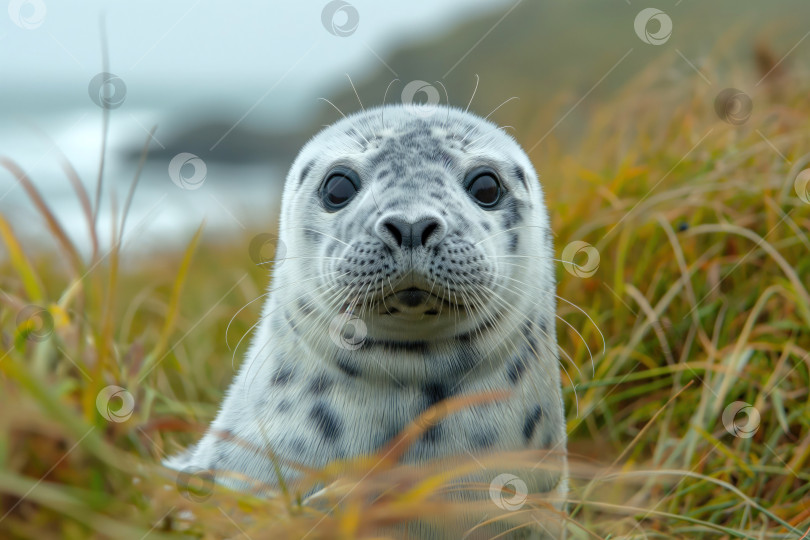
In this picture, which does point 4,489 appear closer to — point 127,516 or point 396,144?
point 127,516

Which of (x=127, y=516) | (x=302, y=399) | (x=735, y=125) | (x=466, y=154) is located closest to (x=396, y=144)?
(x=466, y=154)

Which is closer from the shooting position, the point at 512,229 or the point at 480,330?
the point at 480,330

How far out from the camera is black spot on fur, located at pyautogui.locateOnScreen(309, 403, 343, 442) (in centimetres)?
271

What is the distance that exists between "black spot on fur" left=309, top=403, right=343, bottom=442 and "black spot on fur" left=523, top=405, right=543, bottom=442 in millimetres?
692

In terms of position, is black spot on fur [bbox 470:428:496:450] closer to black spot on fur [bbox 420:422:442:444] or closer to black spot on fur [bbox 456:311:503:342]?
black spot on fur [bbox 420:422:442:444]

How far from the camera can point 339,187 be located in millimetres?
3016

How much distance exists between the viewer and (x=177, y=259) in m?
9.33

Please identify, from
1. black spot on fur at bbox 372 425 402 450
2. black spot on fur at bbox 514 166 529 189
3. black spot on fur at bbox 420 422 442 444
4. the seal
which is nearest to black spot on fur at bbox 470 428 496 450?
the seal

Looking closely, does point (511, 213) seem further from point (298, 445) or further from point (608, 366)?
point (608, 366)

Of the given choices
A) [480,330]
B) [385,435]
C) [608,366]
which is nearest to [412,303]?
[480,330]

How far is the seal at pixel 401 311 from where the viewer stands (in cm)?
261

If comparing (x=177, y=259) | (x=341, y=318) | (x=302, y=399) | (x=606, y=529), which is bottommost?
(x=177, y=259)

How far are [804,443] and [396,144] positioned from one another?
2424mm

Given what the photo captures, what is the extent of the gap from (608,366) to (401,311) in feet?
6.99
